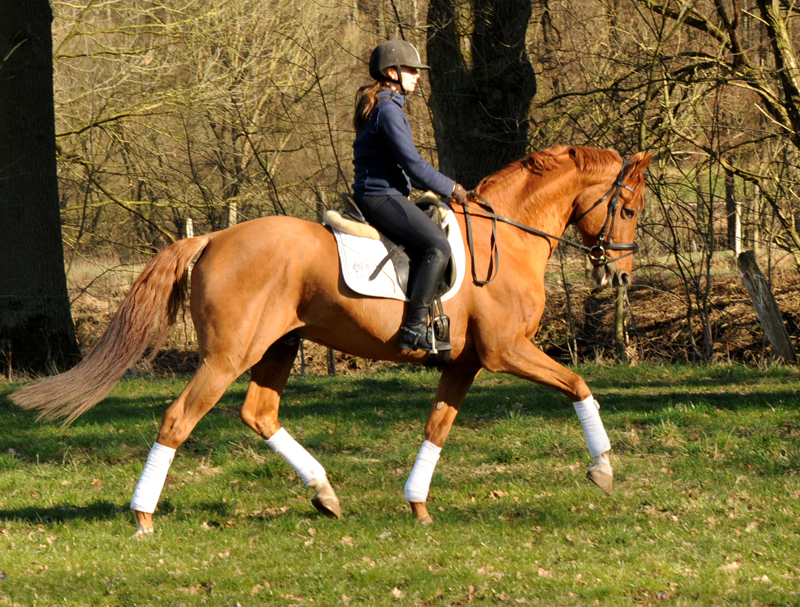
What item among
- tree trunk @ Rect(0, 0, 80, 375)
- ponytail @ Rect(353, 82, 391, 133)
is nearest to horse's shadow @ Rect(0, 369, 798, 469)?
tree trunk @ Rect(0, 0, 80, 375)

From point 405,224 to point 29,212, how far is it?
872cm

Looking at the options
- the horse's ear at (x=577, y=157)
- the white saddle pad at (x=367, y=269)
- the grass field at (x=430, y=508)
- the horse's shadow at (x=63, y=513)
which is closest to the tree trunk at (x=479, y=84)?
the grass field at (x=430, y=508)

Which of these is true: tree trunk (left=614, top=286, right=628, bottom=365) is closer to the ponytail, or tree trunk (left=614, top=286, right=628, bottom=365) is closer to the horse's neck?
the horse's neck

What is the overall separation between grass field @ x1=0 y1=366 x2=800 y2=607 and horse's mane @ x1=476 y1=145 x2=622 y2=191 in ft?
7.58

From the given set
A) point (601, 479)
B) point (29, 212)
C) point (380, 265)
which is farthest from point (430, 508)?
point (29, 212)

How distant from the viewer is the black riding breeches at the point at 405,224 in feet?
17.8

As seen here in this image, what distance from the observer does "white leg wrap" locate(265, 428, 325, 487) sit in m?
5.77

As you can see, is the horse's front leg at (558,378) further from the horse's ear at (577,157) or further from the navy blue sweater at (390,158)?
the horse's ear at (577,157)

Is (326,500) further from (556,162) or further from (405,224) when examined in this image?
(556,162)

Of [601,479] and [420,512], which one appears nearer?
[420,512]

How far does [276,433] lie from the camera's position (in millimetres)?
5816

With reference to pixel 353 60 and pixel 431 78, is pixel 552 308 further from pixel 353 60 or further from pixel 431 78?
pixel 353 60

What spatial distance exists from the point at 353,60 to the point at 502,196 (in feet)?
37.1

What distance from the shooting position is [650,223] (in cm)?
1205
